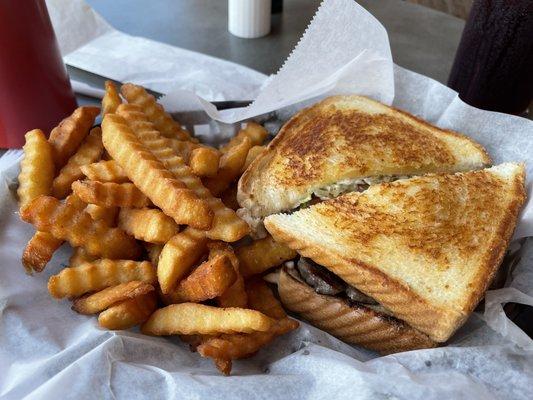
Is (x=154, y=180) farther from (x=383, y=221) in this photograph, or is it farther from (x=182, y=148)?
(x=383, y=221)

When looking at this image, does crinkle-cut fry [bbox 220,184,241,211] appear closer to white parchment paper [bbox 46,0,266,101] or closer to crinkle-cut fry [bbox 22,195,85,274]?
crinkle-cut fry [bbox 22,195,85,274]

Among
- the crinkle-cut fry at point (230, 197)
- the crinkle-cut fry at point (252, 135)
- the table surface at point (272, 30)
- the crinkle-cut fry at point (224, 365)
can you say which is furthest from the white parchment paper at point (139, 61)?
the crinkle-cut fry at point (224, 365)

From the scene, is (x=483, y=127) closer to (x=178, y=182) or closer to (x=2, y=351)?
(x=178, y=182)

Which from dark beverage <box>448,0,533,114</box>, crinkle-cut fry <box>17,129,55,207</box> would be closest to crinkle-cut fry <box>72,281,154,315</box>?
crinkle-cut fry <box>17,129,55,207</box>

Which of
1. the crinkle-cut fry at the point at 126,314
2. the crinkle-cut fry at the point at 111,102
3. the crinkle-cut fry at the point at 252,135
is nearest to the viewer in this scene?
the crinkle-cut fry at the point at 126,314

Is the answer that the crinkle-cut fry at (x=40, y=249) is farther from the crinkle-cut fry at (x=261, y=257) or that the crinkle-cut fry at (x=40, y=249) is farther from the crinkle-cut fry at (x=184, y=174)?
the crinkle-cut fry at (x=261, y=257)

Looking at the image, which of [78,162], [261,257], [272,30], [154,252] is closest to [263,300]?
[261,257]
